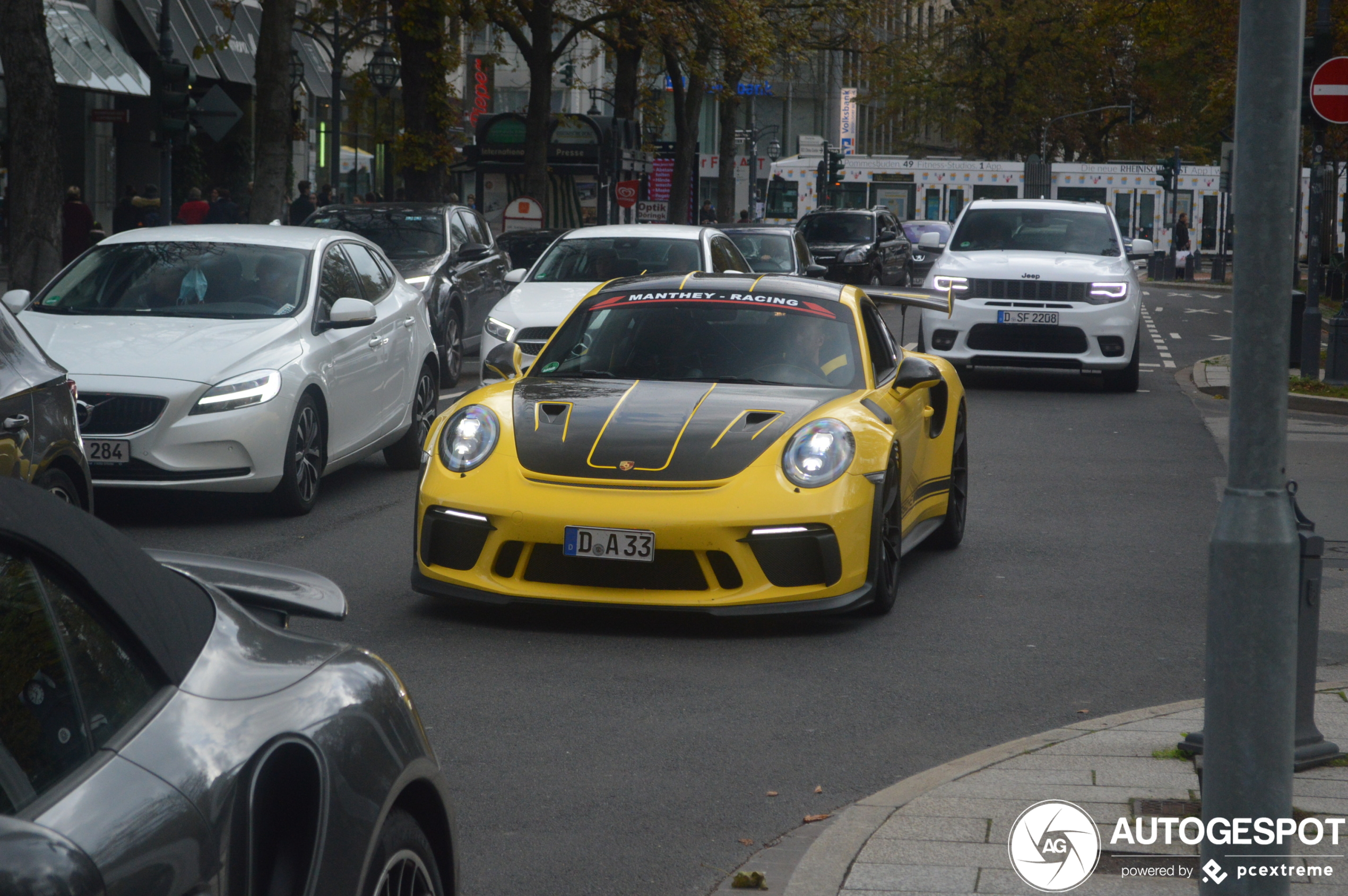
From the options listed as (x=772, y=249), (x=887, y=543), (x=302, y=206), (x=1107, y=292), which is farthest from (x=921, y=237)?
(x=887, y=543)

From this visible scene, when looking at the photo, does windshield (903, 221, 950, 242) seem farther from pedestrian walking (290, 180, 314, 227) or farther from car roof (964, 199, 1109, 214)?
car roof (964, 199, 1109, 214)

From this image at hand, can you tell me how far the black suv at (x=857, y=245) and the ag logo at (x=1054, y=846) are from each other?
114 feet

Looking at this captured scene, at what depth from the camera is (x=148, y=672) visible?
2543 mm

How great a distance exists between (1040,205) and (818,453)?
42.8ft

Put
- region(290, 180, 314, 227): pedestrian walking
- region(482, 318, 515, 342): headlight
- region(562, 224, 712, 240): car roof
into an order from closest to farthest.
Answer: region(482, 318, 515, 342): headlight, region(562, 224, 712, 240): car roof, region(290, 180, 314, 227): pedestrian walking

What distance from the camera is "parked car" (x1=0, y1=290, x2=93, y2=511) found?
6.43 meters

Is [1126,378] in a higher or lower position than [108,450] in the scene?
lower

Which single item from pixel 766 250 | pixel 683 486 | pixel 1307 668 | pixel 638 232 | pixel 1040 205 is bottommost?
pixel 1307 668

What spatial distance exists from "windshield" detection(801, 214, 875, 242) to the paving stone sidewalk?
36.0 m

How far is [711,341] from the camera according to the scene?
8102mm

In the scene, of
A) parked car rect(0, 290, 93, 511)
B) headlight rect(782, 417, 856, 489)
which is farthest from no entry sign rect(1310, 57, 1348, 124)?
parked car rect(0, 290, 93, 511)

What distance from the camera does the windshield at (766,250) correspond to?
2222 cm

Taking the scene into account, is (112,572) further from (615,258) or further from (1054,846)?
(615,258)

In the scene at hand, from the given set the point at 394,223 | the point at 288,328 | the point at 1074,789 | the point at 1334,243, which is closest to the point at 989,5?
the point at 1334,243
